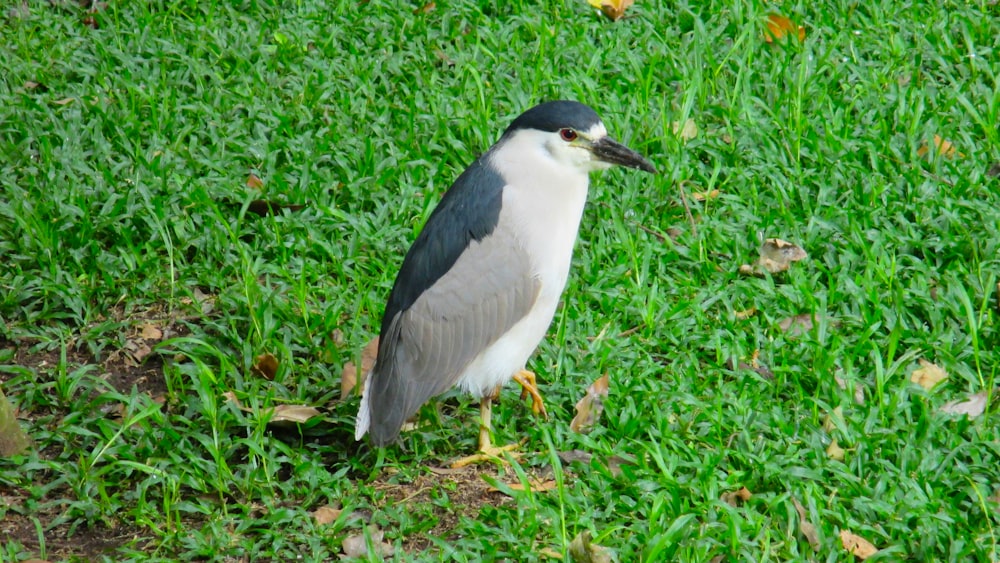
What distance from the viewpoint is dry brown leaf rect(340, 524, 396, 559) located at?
3811 mm

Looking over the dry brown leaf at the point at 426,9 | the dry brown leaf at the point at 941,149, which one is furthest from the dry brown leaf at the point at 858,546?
the dry brown leaf at the point at 426,9

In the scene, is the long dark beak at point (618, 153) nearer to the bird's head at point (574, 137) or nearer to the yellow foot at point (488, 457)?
the bird's head at point (574, 137)

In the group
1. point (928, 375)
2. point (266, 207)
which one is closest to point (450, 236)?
point (266, 207)

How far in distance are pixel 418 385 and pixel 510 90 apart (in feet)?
7.58

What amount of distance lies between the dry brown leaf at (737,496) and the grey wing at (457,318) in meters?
0.96

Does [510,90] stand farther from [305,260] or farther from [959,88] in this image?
[959,88]

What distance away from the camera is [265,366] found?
4.59 metres

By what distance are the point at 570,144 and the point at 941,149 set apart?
2395 mm

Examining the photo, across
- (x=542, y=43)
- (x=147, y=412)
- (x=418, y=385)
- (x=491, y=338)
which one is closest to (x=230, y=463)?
(x=147, y=412)

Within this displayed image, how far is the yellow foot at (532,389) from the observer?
14.6 ft

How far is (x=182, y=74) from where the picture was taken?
241 inches

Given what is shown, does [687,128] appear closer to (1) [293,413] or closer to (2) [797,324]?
(2) [797,324]

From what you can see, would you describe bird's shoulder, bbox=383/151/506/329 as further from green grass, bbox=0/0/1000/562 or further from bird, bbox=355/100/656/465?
green grass, bbox=0/0/1000/562

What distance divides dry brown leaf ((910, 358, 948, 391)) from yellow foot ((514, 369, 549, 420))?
1.43 m
